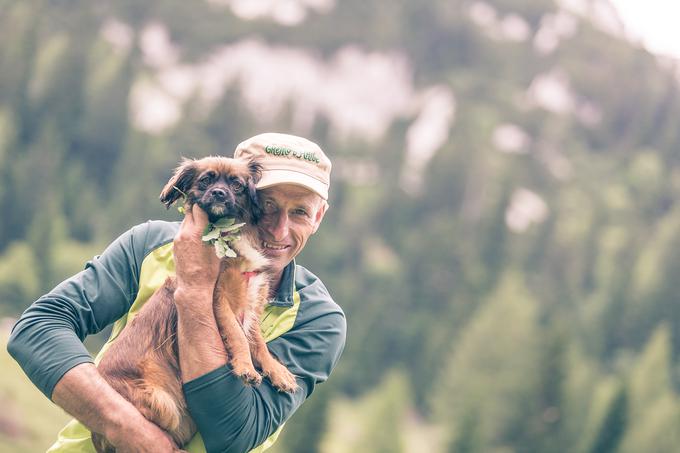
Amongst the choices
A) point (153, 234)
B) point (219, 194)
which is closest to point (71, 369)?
point (153, 234)

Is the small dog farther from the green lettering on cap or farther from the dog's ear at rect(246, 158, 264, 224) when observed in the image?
the green lettering on cap

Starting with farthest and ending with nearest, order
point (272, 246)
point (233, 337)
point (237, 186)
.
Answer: point (272, 246)
point (237, 186)
point (233, 337)

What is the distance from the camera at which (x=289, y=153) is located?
5.73 meters

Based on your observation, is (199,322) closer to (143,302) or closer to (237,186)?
(143,302)

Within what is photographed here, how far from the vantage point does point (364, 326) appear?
8750cm

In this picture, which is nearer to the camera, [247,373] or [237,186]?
[247,373]

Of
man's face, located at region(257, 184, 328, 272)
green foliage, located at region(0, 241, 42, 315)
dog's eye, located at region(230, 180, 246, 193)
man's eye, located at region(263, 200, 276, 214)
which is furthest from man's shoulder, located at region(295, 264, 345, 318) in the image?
green foliage, located at region(0, 241, 42, 315)

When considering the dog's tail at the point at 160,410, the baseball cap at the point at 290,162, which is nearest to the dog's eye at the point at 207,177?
the baseball cap at the point at 290,162

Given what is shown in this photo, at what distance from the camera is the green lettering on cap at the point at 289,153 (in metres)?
5.70

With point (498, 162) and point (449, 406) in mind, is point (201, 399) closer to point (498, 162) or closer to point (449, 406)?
point (449, 406)

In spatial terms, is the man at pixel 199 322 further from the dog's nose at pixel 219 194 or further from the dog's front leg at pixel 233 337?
the dog's nose at pixel 219 194

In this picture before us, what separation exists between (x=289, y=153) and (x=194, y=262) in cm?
98

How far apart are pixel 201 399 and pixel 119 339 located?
724mm

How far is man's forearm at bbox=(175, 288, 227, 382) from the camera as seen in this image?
5152mm
